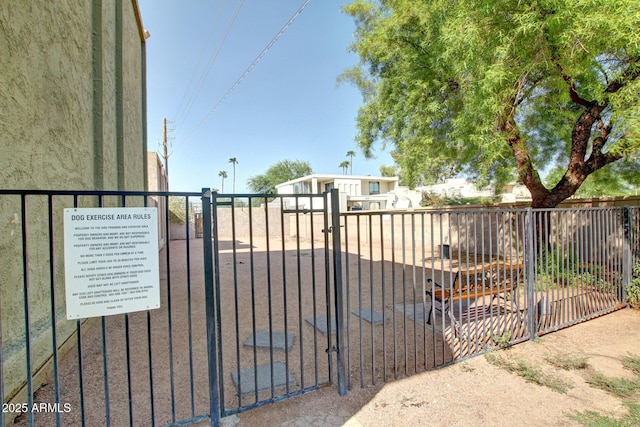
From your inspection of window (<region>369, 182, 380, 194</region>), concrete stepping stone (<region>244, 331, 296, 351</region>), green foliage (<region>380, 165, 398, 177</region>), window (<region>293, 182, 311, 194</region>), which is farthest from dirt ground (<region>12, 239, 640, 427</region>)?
green foliage (<region>380, 165, 398, 177</region>)

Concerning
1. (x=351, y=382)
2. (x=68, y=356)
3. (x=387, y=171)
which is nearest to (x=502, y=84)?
(x=351, y=382)

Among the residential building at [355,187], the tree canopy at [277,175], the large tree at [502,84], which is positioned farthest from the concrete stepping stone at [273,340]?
the tree canopy at [277,175]

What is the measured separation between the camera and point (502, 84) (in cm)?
436

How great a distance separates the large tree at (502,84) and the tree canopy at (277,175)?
3784 centimetres

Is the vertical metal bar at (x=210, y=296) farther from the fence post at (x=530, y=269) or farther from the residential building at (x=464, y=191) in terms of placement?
the residential building at (x=464, y=191)

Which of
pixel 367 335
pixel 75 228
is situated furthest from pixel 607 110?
pixel 75 228

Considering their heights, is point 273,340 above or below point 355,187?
below

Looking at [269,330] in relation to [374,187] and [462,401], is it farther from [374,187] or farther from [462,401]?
[374,187]

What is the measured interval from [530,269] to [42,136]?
538 centimetres

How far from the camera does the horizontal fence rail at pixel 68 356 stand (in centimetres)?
200

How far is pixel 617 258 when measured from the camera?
4766mm

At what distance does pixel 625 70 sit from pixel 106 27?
308 inches

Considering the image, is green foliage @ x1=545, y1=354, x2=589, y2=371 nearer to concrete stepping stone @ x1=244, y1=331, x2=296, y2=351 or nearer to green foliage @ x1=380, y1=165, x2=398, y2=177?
concrete stepping stone @ x1=244, y1=331, x2=296, y2=351

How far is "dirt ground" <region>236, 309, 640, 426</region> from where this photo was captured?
231 cm
